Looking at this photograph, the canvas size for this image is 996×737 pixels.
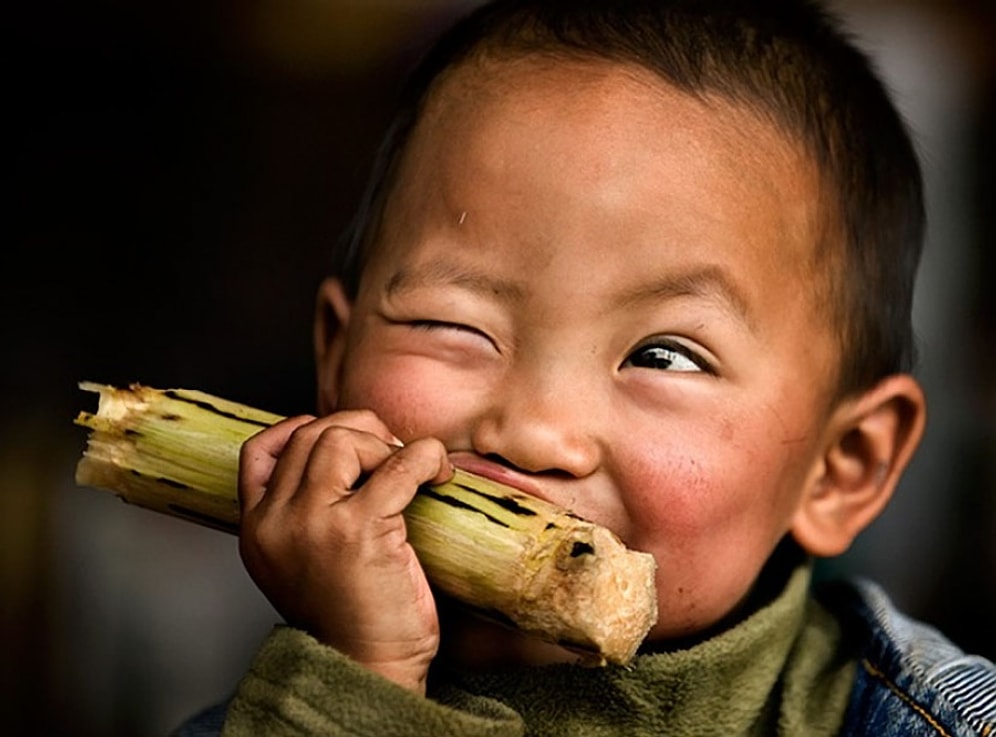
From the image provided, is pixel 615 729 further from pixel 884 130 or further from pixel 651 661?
pixel 884 130

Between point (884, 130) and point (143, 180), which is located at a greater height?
point (884, 130)

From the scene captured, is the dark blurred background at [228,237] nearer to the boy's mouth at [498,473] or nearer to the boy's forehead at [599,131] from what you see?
the boy's forehead at [599,131]

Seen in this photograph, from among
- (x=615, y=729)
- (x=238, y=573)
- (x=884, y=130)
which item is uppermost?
(x=884, y=130)

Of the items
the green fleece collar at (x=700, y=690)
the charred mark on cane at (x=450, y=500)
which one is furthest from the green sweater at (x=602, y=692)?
the charred mark on cane at (x=450, y=500)

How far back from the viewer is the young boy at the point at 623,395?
3.74 feet

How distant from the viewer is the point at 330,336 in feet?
5.12

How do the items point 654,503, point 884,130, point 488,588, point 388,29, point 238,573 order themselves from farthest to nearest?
point 388,29 < point 238,573 < point 884,130 < point 654,503 < point 488,588

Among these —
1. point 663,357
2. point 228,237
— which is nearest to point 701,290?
point 663,357

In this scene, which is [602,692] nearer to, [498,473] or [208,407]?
[498,473]

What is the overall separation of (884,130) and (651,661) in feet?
1.93

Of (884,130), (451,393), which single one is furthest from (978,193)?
(451,393)

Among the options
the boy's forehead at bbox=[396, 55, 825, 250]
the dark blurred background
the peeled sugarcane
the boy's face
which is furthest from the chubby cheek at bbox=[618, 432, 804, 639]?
the dark blurred background

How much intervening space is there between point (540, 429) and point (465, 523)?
0.32ft

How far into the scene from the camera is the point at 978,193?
134 inches
